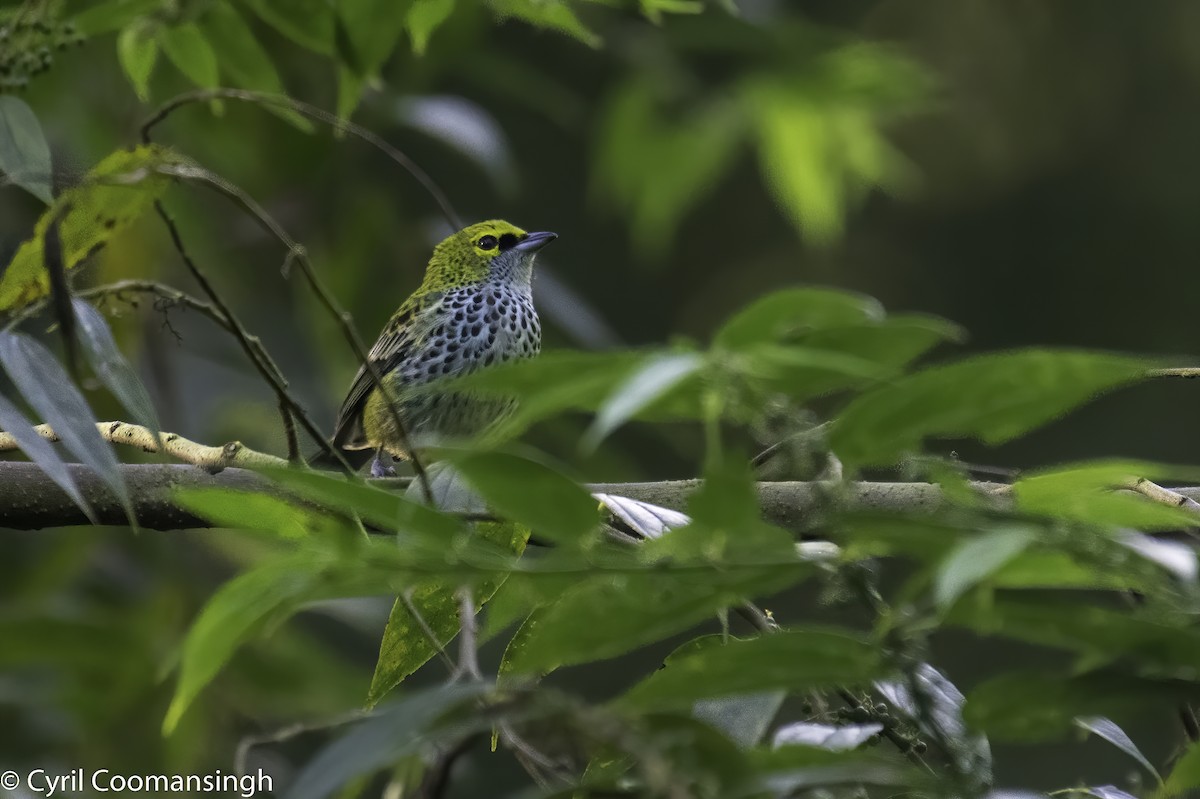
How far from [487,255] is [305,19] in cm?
191

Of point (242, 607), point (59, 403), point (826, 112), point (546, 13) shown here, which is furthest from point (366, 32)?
point (826, 112)

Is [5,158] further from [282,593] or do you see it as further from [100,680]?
[100,680]

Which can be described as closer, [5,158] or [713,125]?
[5,158]

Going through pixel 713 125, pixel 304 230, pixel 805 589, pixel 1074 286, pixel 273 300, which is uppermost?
pixel 713 125

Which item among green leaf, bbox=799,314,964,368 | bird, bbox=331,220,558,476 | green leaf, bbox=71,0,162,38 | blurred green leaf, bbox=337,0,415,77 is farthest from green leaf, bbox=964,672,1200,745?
bird, bbox=331,220,558,476

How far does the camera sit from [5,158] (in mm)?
1900

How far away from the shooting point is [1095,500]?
3.62 feet

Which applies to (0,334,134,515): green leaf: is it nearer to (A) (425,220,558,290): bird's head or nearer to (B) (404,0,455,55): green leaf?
(B) (404,0,455,55): green leaf

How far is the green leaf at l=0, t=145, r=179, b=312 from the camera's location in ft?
6.42

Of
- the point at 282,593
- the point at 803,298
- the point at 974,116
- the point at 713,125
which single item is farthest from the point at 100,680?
the point at 974,116

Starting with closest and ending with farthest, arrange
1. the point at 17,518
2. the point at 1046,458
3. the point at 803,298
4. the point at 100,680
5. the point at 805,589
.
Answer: the point at 803,298
the point at 17,518
the point at 100,680
the point at 805,589
the point at 1046,458

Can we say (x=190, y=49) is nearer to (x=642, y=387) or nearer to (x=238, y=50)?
(x=238, y=50)

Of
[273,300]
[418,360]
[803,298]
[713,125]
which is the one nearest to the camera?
[803,298]

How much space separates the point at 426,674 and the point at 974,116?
577 cm
